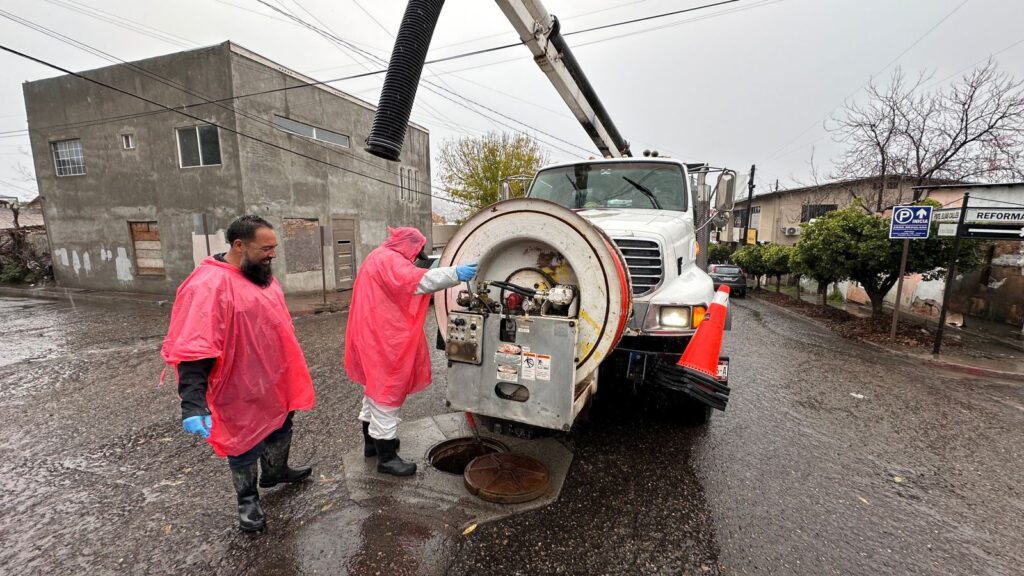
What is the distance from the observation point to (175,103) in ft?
40.4

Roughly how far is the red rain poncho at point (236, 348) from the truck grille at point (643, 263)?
2.46m

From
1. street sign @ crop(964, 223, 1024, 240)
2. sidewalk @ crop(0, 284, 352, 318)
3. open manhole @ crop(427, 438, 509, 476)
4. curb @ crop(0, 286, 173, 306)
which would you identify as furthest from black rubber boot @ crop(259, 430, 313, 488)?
curb @ crop(0, 286, 173, 306)

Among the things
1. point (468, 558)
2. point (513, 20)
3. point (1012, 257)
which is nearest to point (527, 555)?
point (468, 558)

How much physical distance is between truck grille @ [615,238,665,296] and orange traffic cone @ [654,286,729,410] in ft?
1.60

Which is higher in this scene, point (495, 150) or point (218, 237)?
point (495, 150)

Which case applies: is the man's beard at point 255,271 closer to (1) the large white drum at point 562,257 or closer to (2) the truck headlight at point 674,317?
(1) the large white drum at point 562,257

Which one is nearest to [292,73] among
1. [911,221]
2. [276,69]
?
[276,69]

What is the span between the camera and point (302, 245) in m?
13.3

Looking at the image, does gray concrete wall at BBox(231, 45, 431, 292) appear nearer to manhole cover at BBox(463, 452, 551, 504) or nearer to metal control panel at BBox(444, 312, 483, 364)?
manhole cover at BBox(463, 452, 551, 504)

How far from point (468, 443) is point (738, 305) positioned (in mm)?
12914

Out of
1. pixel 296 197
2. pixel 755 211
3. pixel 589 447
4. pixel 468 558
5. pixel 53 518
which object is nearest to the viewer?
pixel 468 558

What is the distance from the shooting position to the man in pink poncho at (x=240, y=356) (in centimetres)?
206

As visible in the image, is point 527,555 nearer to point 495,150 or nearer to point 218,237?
point 218,237

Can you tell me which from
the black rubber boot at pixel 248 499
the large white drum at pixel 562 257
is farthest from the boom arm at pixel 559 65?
the black rubber boot at pixel 248 499
